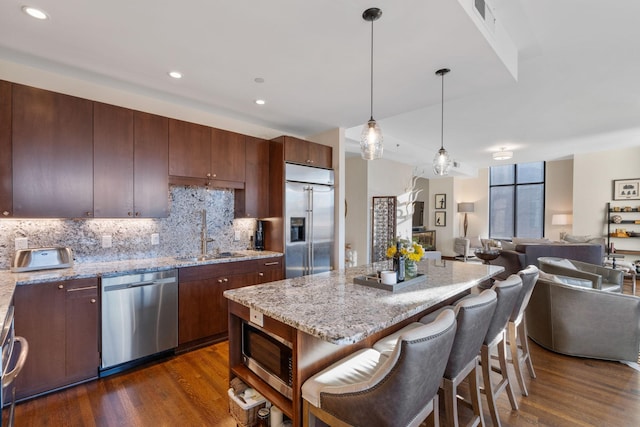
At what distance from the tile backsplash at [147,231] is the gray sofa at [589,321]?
141 inches

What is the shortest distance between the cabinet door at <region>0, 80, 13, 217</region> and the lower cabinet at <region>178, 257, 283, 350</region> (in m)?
1.40

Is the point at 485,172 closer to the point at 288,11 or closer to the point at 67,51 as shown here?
the point at 288,11

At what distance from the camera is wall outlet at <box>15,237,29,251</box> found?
2530 mm

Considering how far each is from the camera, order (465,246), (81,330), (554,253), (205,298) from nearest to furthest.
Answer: (81,330) → (205,298) → (554,253) → (465,246)

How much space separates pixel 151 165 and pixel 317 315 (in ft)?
8.31

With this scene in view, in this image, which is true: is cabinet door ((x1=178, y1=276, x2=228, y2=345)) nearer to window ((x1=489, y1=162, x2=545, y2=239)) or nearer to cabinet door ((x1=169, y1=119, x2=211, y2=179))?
cabinet door ((x1=169, y1=119, x2=211, y2=179))

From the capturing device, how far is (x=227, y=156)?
3570 millimetres

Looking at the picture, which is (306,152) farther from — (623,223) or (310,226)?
(623,223)

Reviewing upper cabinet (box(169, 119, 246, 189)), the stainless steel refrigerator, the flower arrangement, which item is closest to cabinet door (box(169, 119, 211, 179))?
upper cabinet (box(169, 119, 246, 189))

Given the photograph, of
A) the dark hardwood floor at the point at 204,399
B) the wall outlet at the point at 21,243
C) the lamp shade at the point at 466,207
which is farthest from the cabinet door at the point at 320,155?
the lamp shade at the point at 466,207

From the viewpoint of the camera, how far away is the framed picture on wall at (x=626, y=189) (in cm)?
669

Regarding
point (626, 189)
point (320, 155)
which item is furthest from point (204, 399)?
point (626, 189)

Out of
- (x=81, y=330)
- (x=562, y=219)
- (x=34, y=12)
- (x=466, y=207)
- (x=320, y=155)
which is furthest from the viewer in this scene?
(x=466, y=207)

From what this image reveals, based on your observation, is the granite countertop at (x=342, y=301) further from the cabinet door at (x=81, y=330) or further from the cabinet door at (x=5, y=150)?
the cabinet door at (x=5, y=150)
